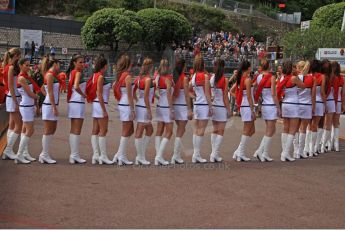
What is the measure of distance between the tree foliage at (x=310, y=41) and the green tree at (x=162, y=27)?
10.9 meters

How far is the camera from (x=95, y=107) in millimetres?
10039

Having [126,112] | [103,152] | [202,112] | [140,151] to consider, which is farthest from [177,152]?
[103,152]

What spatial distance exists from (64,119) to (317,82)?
867 centimetres

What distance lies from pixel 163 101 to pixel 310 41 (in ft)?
78.1

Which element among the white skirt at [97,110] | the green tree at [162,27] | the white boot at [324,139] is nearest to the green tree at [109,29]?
the green tree at [162,27]

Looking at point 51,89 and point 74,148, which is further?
point 74,148

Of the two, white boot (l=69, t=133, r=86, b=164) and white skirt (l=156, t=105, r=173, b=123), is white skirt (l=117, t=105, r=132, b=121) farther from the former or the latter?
white boot (l=69, t=133, r=86, b=164)

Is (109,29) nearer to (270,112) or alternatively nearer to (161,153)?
(270,112)

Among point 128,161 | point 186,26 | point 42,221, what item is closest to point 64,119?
point 128,161


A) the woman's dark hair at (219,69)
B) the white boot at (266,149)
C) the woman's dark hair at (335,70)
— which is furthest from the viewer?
the woman's dark hair at (335,70)

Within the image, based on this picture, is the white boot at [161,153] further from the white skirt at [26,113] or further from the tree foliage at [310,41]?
the tree foliage at [310,41]

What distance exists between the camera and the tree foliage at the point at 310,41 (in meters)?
31.1

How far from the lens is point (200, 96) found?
10375 millimetres

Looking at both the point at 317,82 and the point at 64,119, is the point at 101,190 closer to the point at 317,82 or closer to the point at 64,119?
the point at 317,82
